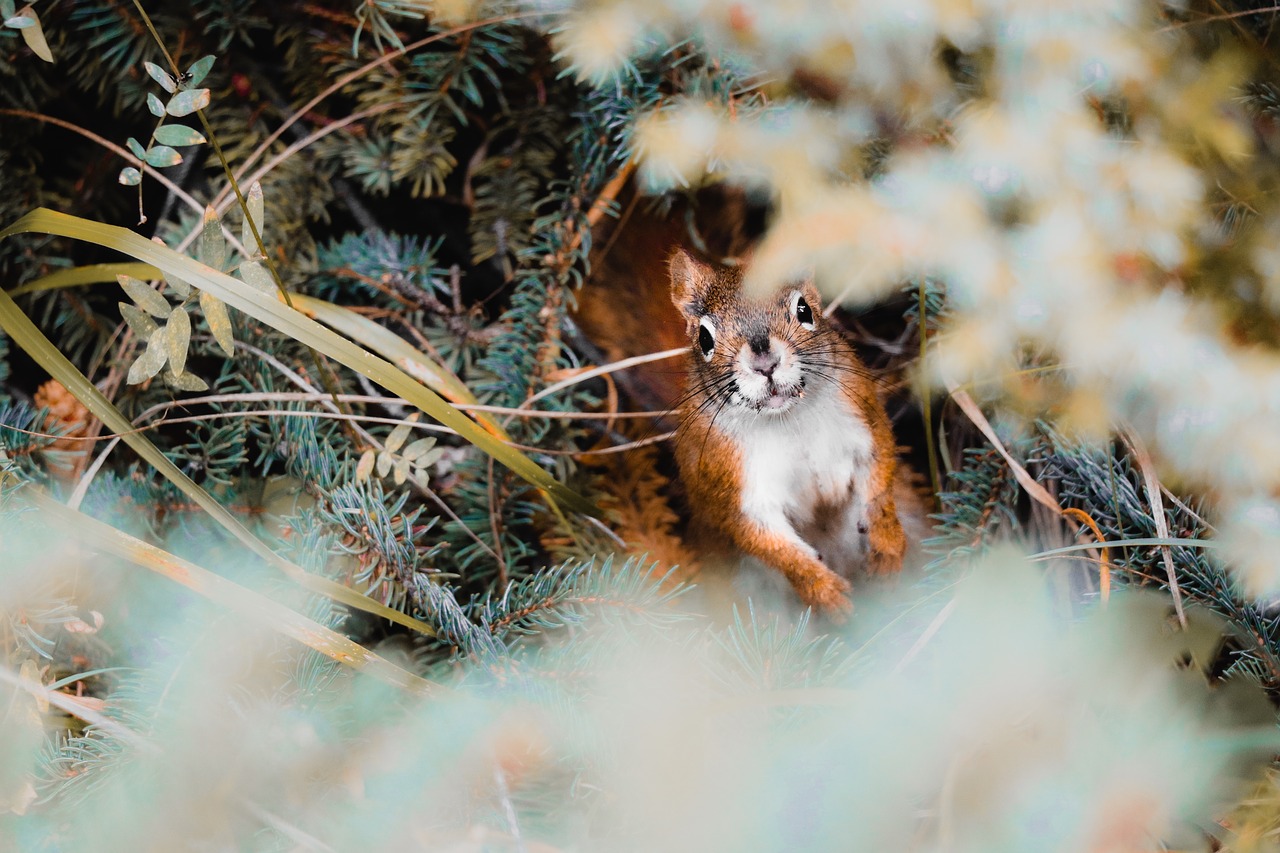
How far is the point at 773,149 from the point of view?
790mm

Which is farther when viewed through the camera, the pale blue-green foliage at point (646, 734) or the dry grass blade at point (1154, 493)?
the dry grass blade at point (1154, 493)

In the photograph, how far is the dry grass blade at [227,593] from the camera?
73cm

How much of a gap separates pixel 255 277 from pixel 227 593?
26cm

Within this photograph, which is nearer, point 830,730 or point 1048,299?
point 830,730

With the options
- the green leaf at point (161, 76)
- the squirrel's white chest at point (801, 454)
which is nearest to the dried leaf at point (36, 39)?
the green leaf at point (161, 76)

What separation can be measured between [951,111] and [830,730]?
561mm

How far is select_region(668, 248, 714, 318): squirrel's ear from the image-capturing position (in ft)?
3.18

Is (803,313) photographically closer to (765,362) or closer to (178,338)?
(765,362)

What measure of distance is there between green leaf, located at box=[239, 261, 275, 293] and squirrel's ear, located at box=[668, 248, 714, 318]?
42 cm

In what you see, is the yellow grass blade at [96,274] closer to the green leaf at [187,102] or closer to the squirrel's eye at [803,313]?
the green leaf at [187,102]

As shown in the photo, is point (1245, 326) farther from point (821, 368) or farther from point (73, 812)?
point (73, 812)

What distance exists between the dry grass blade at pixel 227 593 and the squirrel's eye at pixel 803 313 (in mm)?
492

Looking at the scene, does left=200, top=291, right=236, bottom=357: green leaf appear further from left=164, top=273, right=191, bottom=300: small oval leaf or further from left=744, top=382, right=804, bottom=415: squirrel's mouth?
left=744, top=382, right=804, bottom=415: squirrel's mouth

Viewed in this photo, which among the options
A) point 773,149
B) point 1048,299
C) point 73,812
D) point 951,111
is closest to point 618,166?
point 773,149
